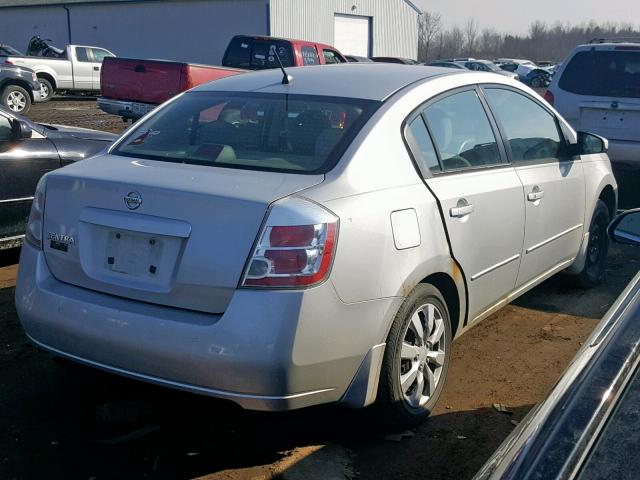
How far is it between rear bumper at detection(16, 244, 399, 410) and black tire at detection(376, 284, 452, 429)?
0.30 feet

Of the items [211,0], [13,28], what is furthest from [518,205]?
[13,28]

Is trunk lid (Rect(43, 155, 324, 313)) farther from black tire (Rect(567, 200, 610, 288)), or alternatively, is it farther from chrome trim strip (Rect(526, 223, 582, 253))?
black tire (Rect(567, 200, 610, 288))

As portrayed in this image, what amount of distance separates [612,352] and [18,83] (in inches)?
782

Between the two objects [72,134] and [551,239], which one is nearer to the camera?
[551,239]

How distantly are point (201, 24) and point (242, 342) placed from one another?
35.8 metres

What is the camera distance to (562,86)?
906 cm

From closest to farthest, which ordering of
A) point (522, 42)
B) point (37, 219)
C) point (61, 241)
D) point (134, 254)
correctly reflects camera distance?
point (134, 254), point (61, 241), point (37, 219), point (522, 42)

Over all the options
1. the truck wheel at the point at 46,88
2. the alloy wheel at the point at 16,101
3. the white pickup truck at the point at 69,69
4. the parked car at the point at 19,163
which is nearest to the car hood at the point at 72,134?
the parked car at the point at 19,163

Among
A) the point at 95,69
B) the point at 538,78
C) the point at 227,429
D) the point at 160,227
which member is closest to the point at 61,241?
the point at 160,227

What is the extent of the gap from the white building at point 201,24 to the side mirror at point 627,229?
33.1m

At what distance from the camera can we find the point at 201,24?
121 ft

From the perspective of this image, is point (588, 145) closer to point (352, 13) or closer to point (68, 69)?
point (68, 69)

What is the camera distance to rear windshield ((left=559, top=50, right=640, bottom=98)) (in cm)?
872

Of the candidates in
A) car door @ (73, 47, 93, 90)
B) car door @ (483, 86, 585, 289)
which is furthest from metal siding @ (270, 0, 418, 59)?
car door @ (483, 86, 585, 289)
